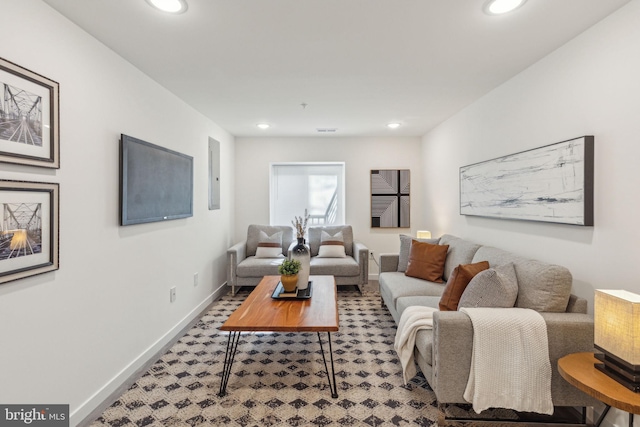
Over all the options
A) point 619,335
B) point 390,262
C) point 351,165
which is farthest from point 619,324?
point 351,165

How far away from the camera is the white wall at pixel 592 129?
1750 millimetres

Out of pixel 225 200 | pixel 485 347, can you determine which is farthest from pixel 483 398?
pixel 225 200

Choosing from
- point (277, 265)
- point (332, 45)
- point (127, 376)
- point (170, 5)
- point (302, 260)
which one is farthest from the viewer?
point (277, 265)

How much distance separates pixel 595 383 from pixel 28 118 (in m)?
3.00

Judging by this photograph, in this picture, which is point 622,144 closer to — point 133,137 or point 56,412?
point 133,137

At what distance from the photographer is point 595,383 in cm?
142

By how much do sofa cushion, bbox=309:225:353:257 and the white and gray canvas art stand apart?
7.06 feet

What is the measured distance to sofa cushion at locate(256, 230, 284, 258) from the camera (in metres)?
4.80

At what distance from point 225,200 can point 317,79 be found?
108 inches

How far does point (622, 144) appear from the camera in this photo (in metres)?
1.80

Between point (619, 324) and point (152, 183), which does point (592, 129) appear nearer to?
point (619, 324)

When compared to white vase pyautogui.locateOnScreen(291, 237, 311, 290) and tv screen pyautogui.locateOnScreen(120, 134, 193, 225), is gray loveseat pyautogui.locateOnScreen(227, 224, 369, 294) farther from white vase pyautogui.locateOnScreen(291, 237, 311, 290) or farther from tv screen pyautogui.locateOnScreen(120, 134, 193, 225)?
white vase pyautogui.locateOnScreen(291, 237, 311, 290)

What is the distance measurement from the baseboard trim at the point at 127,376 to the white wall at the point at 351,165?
2254 mm

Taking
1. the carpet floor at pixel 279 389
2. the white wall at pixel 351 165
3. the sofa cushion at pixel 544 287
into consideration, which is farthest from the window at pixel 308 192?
the sofa cushion at pixel 544 287
